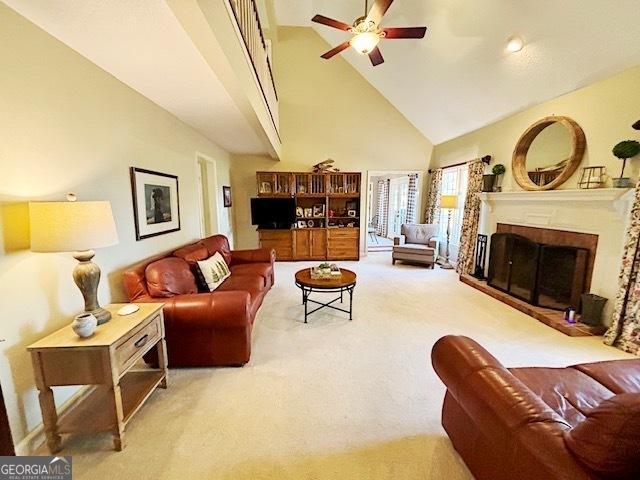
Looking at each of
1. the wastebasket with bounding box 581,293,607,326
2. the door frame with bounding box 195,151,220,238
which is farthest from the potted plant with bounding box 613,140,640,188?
the door frame with bounding box 195,151,220,238

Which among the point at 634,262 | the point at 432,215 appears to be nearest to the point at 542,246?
the point at 634,262

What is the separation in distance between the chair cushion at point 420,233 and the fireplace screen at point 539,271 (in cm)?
168

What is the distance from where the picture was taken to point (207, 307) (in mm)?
2197

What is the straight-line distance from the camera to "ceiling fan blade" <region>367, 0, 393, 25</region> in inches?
91.9

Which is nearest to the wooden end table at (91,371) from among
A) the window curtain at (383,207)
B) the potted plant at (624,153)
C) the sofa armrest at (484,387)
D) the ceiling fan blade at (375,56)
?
the sofa armrest at (484,387)

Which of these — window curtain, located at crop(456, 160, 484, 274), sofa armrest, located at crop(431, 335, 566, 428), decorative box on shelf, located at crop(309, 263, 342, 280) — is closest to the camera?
sofa armrest, located at crop(431, 335, 566, 428)

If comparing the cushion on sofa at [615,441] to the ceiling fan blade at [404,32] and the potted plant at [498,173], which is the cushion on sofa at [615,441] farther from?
the potted plant at [498,173]

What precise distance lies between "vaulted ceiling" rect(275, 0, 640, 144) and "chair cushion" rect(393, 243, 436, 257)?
7.96ft

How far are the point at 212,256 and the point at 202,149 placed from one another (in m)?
1.96

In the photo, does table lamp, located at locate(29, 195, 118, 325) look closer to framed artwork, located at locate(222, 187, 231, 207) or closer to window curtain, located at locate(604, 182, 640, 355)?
framed artwork, located at locate(222, 187, 231, 207)

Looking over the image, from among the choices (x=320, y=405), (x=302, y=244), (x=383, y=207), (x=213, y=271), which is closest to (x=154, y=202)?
(x=213, y=271)

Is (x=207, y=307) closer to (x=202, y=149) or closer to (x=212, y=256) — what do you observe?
(x=212, y=256)

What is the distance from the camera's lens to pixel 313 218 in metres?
6.57

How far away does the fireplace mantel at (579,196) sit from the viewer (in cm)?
279
